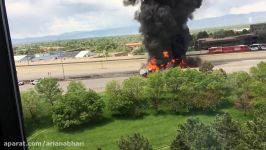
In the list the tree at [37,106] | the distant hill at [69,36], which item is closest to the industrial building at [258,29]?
the tree at [37,106]

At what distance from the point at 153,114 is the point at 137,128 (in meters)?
0.46

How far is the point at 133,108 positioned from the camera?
12.0 ft

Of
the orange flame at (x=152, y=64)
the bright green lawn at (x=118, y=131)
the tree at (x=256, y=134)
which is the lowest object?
the bright green lawn at (x=118, y=131)

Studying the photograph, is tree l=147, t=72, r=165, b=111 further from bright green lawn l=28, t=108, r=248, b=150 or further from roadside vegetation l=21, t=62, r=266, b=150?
bright green lawn l=28, t=108, r=248, b=150

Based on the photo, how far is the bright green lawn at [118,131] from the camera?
8.19ft

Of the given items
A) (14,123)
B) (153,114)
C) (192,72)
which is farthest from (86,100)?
(14,123)

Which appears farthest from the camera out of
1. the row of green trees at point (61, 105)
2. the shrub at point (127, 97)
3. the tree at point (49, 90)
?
the tree at point (49, 90)

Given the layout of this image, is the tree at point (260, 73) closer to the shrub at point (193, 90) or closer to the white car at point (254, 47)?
the shrub at point (193, 90)

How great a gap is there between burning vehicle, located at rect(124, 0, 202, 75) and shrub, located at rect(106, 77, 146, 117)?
8.25ft

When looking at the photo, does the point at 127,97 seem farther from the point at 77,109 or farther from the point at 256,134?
the point at 256,134

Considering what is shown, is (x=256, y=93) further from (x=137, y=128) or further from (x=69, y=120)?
(x=69, y=120)

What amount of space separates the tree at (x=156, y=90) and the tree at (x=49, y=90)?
3.07 ft

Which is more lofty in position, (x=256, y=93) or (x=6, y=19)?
(x=6, y=19)

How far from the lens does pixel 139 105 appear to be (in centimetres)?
371
